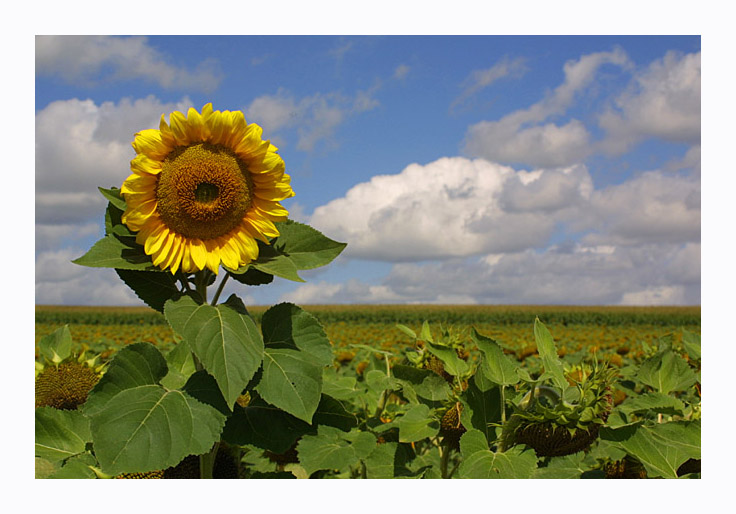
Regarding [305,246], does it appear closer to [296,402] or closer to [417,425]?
[296,402]

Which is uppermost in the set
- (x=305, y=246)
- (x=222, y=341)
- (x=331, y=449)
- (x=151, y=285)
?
(x=305, y=246)

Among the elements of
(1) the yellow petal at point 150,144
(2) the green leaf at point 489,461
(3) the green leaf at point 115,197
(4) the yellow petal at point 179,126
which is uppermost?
(4) the yellow petal at point 179,126

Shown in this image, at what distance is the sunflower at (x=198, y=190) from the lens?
1610mm

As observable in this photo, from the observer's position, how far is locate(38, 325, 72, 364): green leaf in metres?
2.32

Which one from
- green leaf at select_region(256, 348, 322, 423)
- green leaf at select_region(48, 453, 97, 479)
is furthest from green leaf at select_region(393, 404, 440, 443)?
green leaf at select_region(48, 453, 97, 479)

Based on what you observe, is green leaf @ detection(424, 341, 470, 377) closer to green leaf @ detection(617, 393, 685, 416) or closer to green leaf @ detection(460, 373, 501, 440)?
green leaf @ detection(460, 373, 501, 440)

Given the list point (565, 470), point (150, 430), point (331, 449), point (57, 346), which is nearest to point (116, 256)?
point (150, 430)

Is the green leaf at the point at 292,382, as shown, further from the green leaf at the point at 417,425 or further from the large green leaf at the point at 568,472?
the large green leaf at the point at 568,472

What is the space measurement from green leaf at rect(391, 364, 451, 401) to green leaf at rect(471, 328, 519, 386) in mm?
239

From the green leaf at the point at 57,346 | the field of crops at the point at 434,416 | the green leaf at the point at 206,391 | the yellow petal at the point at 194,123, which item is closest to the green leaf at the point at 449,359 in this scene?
the field of crops at the point at 434,416

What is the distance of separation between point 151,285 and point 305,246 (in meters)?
0.46

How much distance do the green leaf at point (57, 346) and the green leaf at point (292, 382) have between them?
1139 mm

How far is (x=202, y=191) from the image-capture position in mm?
1624
